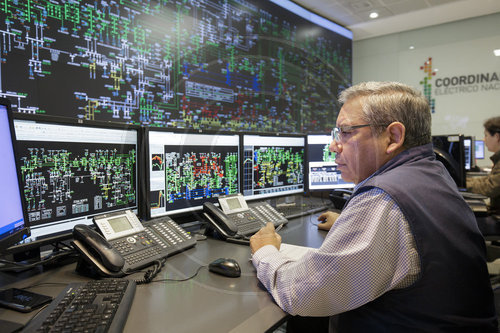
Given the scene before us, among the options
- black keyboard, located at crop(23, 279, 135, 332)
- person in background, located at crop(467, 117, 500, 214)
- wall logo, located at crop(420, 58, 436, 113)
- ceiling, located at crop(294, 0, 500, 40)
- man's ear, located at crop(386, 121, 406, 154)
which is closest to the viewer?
black keyboard, located at crop(23, 279, 135, 332)

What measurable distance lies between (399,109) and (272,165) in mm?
1074

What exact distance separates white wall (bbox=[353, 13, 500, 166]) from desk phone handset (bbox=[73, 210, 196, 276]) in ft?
14.9

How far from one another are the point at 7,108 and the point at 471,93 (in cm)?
517

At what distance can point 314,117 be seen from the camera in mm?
3957

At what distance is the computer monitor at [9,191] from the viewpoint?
752mm

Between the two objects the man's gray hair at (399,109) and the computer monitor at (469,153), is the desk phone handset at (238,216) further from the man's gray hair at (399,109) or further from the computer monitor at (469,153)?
the computer monitor at (469,153)

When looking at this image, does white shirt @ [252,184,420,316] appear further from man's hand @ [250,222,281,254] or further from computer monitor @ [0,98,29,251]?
computer monitor @ [0,98,29,251]

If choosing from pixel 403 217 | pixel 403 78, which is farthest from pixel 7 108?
pixel 403 78

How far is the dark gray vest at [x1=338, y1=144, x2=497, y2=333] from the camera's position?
0.73m

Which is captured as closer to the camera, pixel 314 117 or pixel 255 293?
pixel 255 293

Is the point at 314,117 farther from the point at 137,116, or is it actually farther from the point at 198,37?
the point at 137,116

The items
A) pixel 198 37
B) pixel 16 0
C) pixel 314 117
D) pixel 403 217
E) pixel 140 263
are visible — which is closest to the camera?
pixel 403 217

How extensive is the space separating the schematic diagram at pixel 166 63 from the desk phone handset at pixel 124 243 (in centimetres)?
101

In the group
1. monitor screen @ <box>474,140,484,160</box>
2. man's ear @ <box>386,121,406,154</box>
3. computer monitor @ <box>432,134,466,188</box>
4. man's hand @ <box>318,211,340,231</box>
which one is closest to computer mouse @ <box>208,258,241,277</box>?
man's ear @ <box>386,121,406,154</box>
